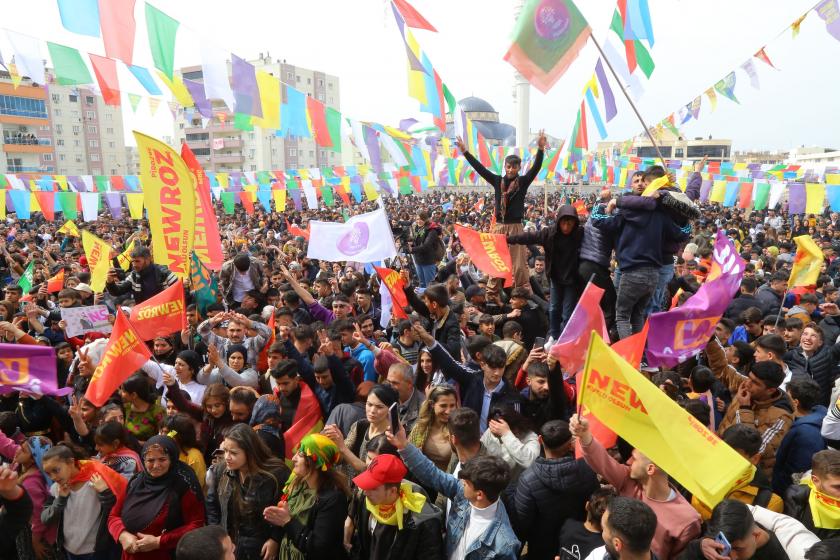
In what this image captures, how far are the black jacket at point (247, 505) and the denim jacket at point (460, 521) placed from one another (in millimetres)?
834

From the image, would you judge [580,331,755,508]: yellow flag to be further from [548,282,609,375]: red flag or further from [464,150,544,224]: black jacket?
[464,150,544,224]: black jacket

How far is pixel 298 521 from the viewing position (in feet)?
10.4

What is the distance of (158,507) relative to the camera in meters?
3.35

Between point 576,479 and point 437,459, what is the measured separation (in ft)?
3.14

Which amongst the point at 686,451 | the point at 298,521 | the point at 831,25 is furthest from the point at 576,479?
Answer: the point at 831,25

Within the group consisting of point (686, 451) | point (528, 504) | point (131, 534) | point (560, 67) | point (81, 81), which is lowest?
point (131, 534)

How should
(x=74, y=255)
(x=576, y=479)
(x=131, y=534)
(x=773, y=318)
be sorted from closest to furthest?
1. (x=576, y=479)
2. (x=131, y=534)
3. (x=773, y=318)
4. (x=74, y=255)

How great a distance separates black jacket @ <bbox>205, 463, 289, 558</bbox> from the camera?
3.29 meters

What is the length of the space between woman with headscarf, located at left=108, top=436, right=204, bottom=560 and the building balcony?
6135cm

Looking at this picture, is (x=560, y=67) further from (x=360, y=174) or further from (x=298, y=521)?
(x=360, y=174)

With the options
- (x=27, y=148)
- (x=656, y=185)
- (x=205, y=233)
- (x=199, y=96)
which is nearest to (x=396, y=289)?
(x=205, y=233)

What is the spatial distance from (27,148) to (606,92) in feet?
195

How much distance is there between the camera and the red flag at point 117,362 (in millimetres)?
4211

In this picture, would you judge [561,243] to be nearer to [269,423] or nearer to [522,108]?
[269,423]
